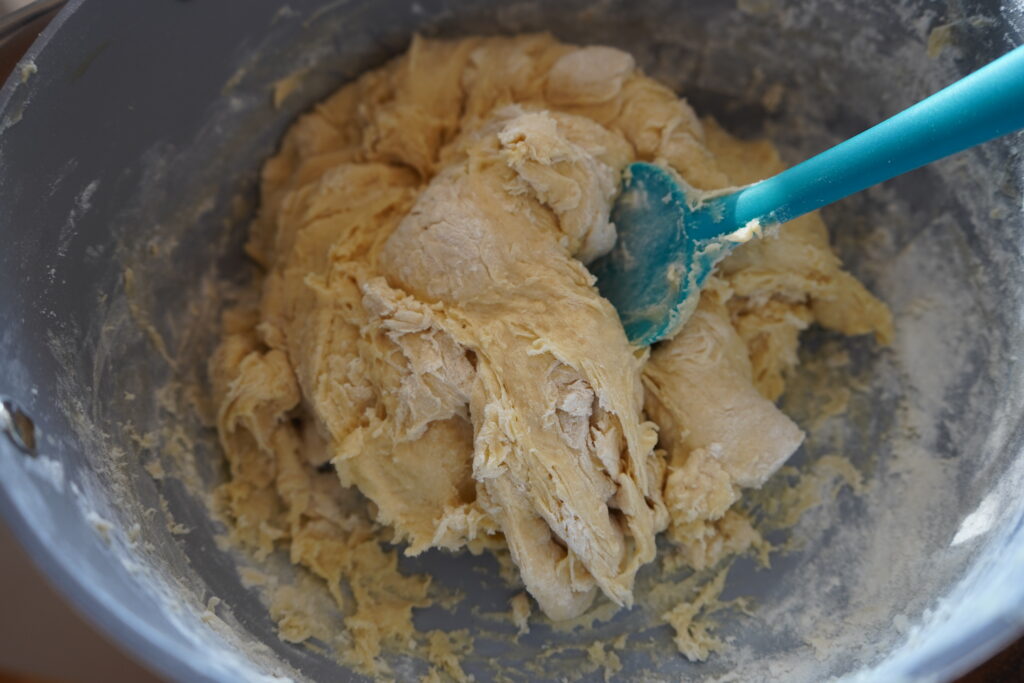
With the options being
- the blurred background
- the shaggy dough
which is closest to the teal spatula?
the shaggy dough

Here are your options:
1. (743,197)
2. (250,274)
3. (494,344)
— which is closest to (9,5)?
A: (250,274)

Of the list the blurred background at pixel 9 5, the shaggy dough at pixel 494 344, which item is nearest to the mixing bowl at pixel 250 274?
the shaggy dough at pixel 494 344

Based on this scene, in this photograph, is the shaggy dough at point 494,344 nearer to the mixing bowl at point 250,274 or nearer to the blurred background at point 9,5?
the mixing bowl at point 250,274

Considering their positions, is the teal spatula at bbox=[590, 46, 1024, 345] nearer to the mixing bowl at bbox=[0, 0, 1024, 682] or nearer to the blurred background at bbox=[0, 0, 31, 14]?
the mixing bowl at bbox=[0, 0, 1024, 682]

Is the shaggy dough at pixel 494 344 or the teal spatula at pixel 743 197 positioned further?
the shaggy dough at pixel 494 344

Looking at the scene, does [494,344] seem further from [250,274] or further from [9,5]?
[9,5]

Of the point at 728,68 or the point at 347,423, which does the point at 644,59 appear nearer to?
the point at 728,68
